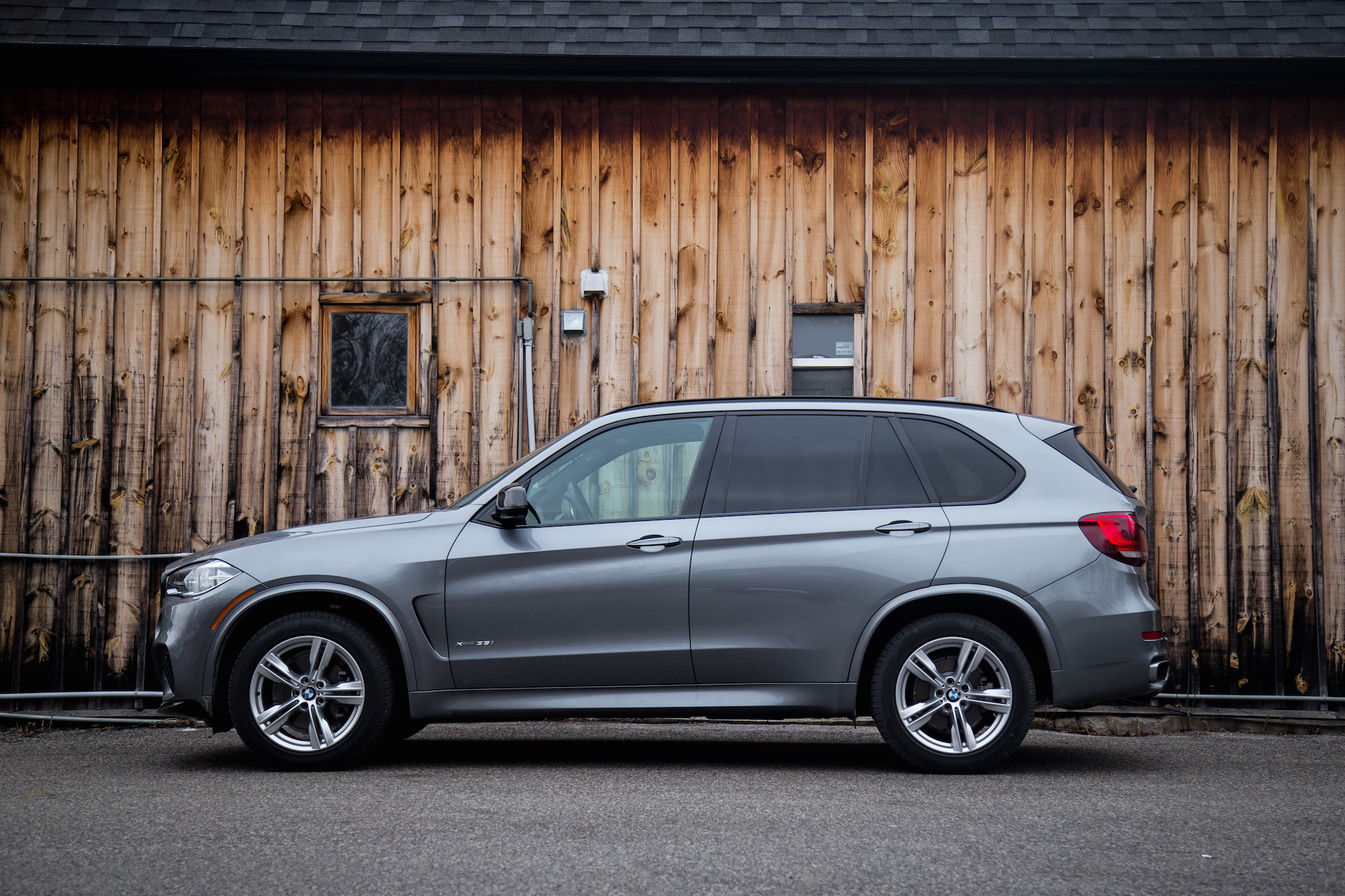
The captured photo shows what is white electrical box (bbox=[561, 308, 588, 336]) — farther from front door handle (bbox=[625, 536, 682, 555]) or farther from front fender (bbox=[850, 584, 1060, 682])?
front fender (bbox=[850, 584, 1060, 682])

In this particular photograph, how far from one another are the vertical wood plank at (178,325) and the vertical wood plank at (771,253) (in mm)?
4000

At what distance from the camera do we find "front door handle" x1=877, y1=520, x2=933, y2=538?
17.9 ft

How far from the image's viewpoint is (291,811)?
4547 millimetres

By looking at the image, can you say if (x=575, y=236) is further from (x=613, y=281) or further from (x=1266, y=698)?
(x=1266, y=698)

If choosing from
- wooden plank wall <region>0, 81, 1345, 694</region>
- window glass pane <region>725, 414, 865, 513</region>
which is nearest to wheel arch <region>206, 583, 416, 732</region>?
window glass pane <region>725, 414, 865, 513</region>

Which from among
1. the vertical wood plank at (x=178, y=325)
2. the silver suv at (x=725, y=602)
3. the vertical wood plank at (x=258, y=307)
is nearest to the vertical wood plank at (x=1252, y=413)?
the silver suv at (x=725, y=602)

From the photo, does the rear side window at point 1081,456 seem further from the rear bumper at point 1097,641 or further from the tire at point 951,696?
the tire at point 951,696

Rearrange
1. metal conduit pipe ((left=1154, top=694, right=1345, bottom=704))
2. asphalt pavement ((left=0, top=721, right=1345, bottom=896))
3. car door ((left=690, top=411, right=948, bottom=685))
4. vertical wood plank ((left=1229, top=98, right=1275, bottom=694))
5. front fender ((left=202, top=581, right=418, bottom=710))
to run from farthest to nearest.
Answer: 1. vertical wood plank ((left=1229, top=98, right=1275, bottom=694))
2. metal conduit pipe ((left=1154, top=694, right=1345, bottom=704))
3. front fender ((left=202, top=581, right=418, bottom=710))
4. car door ((left=690, top=411, right=948, bottom=685))
5. asphalt pavement ((left=0, top=721, right=1345, bottom=896))

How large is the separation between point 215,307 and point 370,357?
1142 millimetres

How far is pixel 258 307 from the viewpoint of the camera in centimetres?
832

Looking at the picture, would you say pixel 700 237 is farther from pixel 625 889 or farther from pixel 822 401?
pixel 625 889

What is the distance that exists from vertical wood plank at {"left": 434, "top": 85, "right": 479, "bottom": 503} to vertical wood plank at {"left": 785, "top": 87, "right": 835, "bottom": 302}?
162cm

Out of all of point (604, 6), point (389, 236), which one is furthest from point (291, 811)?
point (604, 6)

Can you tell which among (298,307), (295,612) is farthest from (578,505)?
(298,307)
